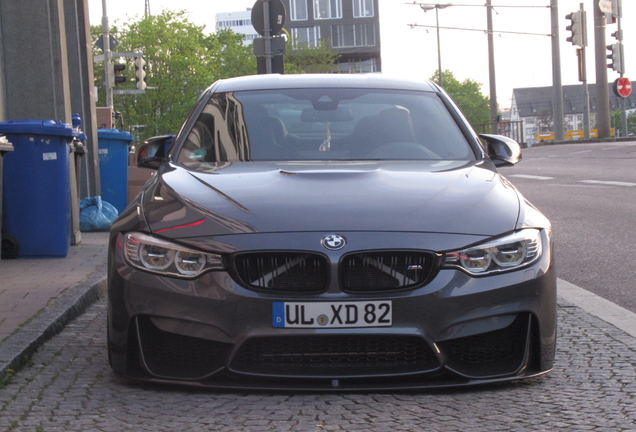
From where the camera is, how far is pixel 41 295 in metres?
5.85

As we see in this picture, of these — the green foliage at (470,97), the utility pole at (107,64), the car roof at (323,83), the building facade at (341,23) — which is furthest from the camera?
the green foliage at (470,97)

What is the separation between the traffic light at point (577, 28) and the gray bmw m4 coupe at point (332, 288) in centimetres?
3555

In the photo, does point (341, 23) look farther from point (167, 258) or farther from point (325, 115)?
point (167, 258)

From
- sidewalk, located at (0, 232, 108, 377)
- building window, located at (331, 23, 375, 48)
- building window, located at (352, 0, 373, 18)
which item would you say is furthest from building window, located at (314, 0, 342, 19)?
sidewalk, located at (0, 232, 108, 377)

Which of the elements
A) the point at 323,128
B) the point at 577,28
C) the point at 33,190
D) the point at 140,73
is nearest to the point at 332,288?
the point at 323,128

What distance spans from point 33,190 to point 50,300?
8.65 ft

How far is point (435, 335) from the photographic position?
11.0 ft

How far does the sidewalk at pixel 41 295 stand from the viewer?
443 cm

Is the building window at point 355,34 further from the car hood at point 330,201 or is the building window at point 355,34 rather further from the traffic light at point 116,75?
the car hood at point 330,201

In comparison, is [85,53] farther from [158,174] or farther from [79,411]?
[79,411]

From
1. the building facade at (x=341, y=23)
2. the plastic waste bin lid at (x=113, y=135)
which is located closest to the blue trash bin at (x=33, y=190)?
the plastic waste bin lid at (x=113, y=135)

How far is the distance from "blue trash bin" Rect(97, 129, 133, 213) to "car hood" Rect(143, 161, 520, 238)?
26.3 ft

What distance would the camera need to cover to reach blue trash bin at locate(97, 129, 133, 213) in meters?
12.0

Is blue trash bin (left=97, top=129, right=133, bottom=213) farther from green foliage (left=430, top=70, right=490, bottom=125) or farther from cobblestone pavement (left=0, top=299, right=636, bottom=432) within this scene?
green foliage (left=430, top=70, right=490, bottom=125)
